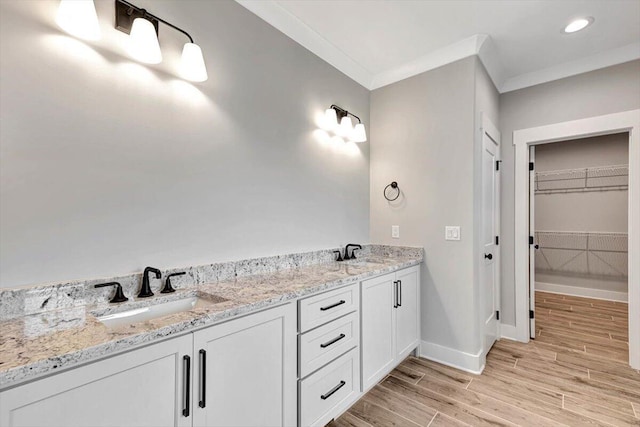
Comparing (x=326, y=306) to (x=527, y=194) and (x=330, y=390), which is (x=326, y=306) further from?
(x=527, y=194)

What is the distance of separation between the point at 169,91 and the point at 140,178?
49 cm

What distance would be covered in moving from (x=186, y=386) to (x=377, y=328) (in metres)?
1.39

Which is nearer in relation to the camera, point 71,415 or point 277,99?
point 71,415

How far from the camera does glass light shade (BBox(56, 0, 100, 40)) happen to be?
118cm

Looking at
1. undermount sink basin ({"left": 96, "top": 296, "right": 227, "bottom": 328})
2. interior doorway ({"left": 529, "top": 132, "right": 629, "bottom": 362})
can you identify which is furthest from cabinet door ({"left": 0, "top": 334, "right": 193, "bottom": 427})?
interior doorway ({"left": 529, "top": 132, "right": 629, "bottom": 362})

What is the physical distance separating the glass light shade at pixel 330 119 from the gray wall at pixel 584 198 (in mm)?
4394

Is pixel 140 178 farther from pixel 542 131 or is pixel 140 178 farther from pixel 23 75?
pixel 542 131

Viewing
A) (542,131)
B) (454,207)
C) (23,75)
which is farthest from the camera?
(542,131)

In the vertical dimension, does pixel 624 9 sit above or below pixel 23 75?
above

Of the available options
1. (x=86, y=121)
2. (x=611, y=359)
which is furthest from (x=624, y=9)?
(x=86, y=121)

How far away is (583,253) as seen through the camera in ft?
15.5

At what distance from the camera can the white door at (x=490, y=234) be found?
8.76ft

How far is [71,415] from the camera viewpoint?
2.76ft

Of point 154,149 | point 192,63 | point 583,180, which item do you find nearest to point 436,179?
point 192,63
